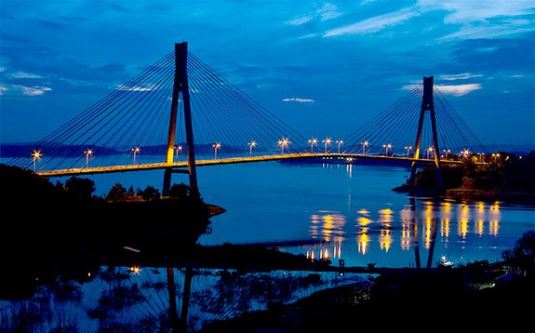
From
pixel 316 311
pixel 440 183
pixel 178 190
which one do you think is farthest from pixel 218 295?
pixel 440 183

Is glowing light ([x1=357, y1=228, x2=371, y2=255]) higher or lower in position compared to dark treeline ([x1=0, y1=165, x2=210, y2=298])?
lower

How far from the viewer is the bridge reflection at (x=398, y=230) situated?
18.3 meters

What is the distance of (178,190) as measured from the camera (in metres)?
24.8

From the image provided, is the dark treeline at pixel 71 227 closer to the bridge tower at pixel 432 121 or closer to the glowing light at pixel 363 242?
the glowing light at pixel 363 242

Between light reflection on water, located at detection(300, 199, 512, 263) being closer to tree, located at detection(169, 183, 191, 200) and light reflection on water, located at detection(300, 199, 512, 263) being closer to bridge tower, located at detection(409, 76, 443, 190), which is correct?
tree, located at detection(169, 183, 191, 200)

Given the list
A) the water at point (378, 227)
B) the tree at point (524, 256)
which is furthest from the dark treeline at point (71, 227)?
the tree at point (524, 256)

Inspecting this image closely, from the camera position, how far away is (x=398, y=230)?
76.1 ft

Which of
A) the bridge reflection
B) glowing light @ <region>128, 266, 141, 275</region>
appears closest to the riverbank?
the bridge reflection

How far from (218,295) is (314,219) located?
1626 cm

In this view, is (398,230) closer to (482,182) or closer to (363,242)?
(363,242)

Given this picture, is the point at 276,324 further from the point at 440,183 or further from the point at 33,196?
the point at 440,183

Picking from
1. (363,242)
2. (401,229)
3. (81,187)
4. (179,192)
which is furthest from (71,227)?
(401,229)

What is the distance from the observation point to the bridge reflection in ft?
60.0

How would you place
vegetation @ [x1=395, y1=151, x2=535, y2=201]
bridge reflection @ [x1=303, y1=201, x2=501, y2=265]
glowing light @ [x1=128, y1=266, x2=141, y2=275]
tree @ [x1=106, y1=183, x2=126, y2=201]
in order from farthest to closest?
1. vegetation @ [x1=395, y1=151, x2=535, y2=201]
2. tree @ [x1=106, y1=183, x2=126, y2=201]
3. bridge reflection @ [x1=303, y1=201, x2=501, y2=265]
4. glowing light @ [x1=128, y1=266, x2=141, y2=275]
